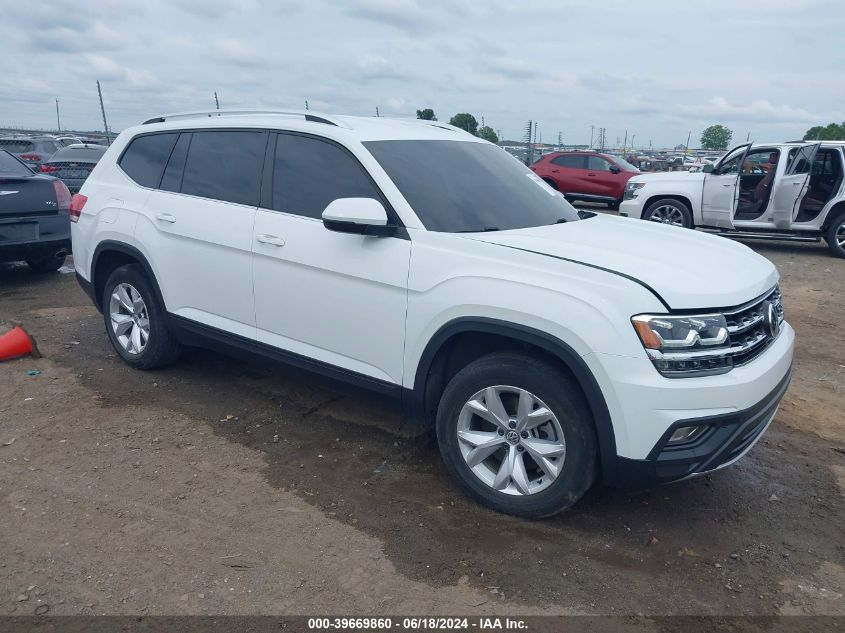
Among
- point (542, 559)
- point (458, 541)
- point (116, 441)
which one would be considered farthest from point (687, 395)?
point (116, 441)

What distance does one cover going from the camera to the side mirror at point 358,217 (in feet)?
11.7

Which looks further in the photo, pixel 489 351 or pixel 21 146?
pixel 21 146

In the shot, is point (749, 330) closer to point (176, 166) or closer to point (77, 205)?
point (176, 166)

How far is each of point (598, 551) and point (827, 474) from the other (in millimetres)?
1709

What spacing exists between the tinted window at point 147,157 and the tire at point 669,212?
31.0ft

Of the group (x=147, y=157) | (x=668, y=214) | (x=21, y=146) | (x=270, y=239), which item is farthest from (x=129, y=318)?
(x=21, y=146)

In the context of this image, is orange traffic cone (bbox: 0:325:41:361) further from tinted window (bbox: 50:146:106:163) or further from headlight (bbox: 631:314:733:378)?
tinted window (bbox: 50:146:106:163)

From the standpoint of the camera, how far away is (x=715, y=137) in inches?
3536

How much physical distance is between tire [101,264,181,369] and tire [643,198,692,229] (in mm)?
9616

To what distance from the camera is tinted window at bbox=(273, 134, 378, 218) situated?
397 cm

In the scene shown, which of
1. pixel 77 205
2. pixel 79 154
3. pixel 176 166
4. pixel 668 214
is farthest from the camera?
pixel 79 154

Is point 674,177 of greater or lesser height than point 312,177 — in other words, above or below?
below

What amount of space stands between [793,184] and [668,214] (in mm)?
2028

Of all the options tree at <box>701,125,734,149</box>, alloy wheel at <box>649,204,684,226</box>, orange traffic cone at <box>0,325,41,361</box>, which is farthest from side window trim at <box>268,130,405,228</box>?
tree at <box>701,125,734,149</box>
